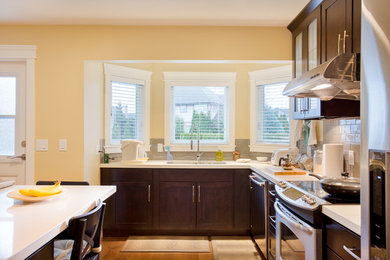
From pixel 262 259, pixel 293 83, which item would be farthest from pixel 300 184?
pixel 262 259

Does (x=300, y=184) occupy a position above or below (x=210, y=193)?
above

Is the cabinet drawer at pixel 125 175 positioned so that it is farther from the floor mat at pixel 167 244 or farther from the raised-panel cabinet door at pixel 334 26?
the raised-panel cabinet door at pixel 334 26

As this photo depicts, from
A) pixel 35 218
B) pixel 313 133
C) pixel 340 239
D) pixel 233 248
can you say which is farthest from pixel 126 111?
pixel 340 239

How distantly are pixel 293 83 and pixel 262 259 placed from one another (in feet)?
6.01

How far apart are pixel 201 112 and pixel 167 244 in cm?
193

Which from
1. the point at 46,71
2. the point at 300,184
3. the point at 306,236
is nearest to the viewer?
the point at 306,236

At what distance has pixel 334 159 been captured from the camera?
87.6 inches

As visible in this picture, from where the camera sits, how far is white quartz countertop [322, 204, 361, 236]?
117 cm

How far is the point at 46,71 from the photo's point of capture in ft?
9.71

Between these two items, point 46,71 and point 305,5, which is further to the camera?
point 46,71

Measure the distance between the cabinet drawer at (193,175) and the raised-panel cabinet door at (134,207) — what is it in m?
0.26

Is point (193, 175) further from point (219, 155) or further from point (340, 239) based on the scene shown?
point (340, 239)

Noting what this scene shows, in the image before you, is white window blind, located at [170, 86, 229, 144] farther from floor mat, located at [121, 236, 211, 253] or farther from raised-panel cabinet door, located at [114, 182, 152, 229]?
floor mat, located at [121, 236, 211, 253]

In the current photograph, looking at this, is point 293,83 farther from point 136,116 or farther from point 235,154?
point 136,116
